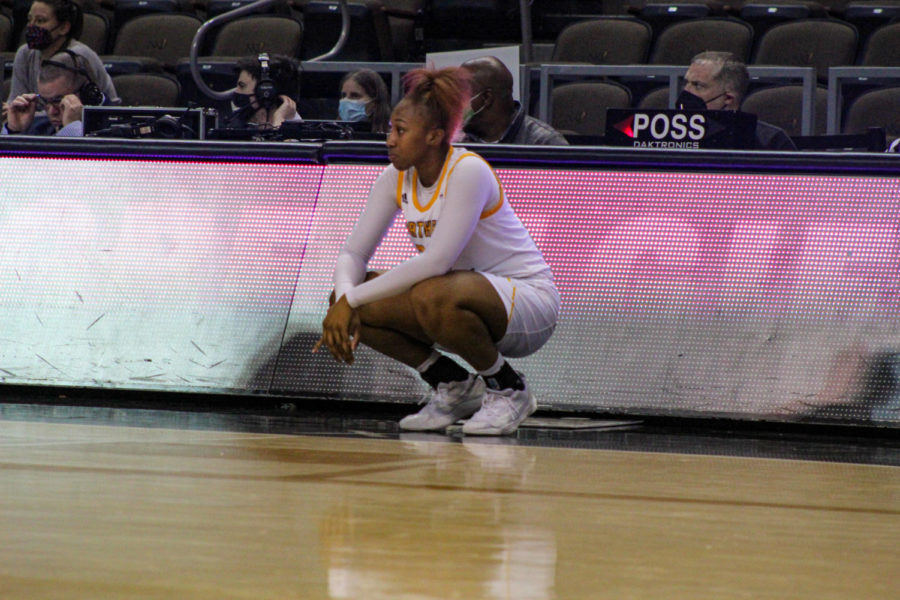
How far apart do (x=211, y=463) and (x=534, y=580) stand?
102 cm

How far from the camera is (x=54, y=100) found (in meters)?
4.74

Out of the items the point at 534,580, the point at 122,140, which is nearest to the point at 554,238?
the point at 122,140

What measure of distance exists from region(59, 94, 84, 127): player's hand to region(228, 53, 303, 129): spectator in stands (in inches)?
21.1

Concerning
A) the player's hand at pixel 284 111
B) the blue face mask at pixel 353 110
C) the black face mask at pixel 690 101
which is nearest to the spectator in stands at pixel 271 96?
the player's hand at pixel 284 111

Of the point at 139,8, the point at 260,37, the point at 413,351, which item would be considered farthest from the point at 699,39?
the point at 413,351

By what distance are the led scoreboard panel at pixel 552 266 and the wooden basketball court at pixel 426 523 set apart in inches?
26.9

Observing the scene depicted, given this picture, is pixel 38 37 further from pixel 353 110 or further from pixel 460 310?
pixel 460 310

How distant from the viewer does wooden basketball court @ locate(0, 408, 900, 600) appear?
3.77ft

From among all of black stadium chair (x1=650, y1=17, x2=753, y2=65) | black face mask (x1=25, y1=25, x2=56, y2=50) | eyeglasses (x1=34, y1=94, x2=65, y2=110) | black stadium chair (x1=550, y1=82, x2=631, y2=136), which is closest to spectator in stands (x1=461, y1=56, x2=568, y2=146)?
eyeglasses (x1=34, y1=94, x2=65, y2=110)

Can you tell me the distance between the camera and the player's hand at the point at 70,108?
4617 millimetres

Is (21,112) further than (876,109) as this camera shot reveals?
No

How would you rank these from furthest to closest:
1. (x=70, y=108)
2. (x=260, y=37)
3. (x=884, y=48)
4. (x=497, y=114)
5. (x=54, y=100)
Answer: (x=260, y=37) < (x=884, y=48) < (x=54, y=100) < (x=70, y=108) < (x=497, y=114)

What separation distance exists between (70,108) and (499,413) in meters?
2.47

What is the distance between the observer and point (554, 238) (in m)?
3.30
